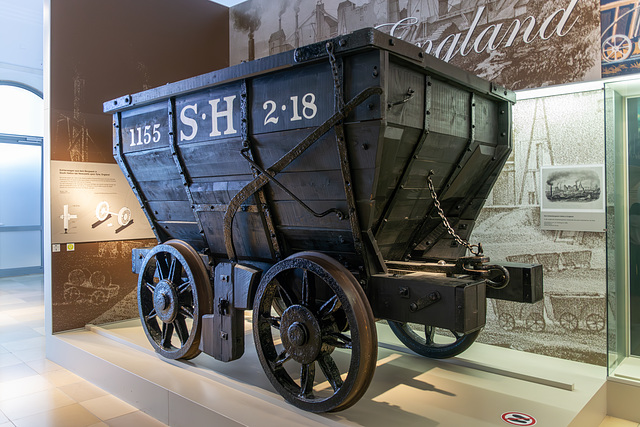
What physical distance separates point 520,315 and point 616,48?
240cm

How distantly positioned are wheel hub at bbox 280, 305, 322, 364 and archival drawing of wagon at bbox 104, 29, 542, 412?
0.5 inches

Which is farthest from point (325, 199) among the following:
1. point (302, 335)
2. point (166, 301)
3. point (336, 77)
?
point (166, 301)

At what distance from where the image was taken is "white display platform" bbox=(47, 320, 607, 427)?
10.4ft

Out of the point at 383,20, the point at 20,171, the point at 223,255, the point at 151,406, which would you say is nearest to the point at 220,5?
the point at 383,20

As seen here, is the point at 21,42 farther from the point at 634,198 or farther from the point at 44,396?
the point at 634,198

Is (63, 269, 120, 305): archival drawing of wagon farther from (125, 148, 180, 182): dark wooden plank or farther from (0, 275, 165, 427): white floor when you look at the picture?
(125, 148, 180, 182): dark wooden plank

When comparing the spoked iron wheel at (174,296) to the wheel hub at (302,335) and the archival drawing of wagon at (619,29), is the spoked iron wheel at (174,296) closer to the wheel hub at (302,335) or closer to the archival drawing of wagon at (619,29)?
the wheel hub at (302,335)

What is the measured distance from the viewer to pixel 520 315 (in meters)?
4.80

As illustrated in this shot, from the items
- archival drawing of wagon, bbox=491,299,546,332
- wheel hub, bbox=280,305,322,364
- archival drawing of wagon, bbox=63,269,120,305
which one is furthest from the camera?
archival drawing of wagon, bbox=63,269,120,305

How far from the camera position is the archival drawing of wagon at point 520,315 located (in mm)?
4668

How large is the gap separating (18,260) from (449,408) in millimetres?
11492

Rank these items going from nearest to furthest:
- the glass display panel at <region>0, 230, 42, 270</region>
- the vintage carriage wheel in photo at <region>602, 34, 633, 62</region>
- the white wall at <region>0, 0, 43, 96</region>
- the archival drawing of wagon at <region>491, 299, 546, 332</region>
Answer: the vintage carriage wheel in photo at <region>602, 34, 633, 62</region>, the archival drawing of wagon at <region>491, 299, 546, 332</region>, the white wall at <region>0, 0, 43, 96</region>, the glass display panel at <region>0, 230, 42, 270</region>

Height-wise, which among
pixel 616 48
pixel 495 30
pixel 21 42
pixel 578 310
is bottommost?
pixel 578 310

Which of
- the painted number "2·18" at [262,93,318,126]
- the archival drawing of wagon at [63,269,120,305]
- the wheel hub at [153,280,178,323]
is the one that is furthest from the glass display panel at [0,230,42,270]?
the painted number "2·18" at [262,93,318,126]
